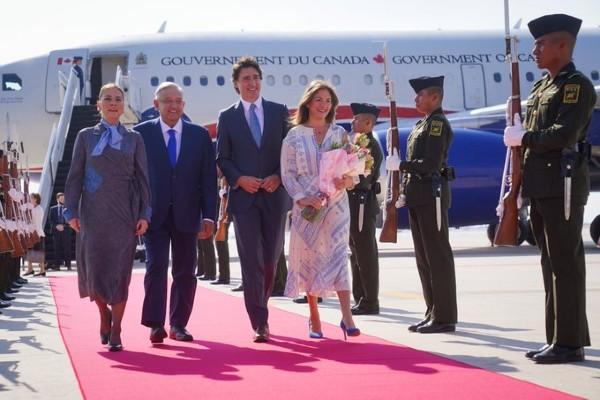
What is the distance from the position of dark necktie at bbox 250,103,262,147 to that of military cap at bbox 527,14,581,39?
81.5 inches

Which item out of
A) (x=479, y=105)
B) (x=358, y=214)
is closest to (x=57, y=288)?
(x=358, y=214)

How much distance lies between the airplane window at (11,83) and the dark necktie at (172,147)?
17.3 metres

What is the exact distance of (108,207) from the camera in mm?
7137

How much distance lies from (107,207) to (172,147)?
0.76m

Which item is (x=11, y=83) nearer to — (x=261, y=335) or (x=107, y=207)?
(x=107, y=207)

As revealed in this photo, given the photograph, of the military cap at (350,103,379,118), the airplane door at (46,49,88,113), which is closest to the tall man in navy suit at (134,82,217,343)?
the military cap at (350,103,379,118)

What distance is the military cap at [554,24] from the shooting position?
615 cm

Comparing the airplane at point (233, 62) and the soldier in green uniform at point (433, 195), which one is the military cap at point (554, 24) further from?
the airplane at point (233, 62)

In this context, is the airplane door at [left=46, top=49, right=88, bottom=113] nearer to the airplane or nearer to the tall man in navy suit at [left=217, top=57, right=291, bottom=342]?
the airplane

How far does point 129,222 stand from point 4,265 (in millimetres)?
5582

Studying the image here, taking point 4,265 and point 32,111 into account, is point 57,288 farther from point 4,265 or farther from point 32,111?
point 32,111

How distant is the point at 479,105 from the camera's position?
2512 centimetres

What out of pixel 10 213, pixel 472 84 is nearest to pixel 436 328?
pixel 10 213

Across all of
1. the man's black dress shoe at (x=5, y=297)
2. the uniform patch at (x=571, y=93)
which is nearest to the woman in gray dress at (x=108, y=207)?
the uniform patch at (x=571, y=93)
